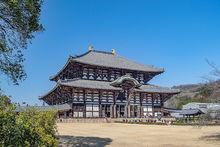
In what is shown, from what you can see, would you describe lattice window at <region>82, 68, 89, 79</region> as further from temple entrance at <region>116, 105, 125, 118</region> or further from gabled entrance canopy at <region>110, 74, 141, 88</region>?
temple entrance at <region>116, 105, 125, 118</region>

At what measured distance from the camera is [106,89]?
56.6 m

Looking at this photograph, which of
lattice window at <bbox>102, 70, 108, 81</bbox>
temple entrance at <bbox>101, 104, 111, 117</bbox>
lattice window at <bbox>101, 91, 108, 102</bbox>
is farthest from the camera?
lattice window at <bbox>102, 70, 108, 81</bbox>

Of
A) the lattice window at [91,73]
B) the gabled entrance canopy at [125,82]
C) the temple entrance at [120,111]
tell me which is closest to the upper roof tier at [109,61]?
the lattice window at [91,73]

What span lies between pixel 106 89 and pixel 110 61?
9.13 m

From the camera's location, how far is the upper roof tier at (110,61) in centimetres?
5984

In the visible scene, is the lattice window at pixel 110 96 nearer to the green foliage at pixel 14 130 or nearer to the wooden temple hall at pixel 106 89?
the wooden temple hall at pixel 106 89

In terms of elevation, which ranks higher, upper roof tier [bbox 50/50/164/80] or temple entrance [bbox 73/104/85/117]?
upper roof tier [bbox 50/50/164/80]

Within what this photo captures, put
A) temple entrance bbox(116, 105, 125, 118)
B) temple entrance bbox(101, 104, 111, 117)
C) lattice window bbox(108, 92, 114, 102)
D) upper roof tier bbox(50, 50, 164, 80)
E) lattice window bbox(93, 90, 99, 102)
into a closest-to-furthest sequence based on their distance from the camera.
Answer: lattice window bbox(93, 90, 99, 102) → temple entrance bbox(101, 104, 111, 117) → lattice window bbox(108, 92, 114, 102) → upper roof tier bbox(50, 50, 164, 80) → temple entrance bbox(116, 105, 125, 118)

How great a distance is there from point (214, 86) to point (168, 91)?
37.7 meters

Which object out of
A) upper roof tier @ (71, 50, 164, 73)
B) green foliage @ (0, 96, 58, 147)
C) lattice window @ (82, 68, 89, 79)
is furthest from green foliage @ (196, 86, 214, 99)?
lattice window @ (82, 68, 89, 79)

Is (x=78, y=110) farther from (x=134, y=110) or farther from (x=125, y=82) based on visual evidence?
(x=134, y=110)

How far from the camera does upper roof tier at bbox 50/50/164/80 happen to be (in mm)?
59237

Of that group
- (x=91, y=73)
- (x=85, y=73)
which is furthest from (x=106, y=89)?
(x=85, y=73)

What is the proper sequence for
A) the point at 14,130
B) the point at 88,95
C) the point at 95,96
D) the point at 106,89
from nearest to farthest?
the point at 14,130 < the point at 106,89 < the point at 88,95 < the point at 95,96
